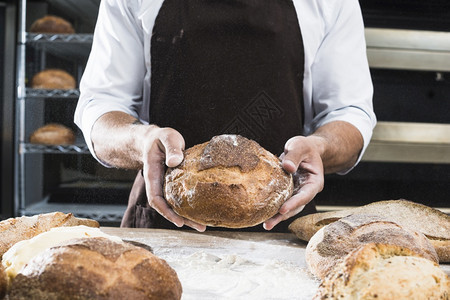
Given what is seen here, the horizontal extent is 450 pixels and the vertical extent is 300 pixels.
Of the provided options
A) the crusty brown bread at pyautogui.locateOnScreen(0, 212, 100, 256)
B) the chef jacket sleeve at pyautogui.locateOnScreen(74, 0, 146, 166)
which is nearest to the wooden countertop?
the crusty brown bread at pyautogui.locateOnScreen(0, 212, 100, 256)

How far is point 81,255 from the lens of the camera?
72cm

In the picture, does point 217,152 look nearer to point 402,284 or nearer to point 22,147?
point 402,284

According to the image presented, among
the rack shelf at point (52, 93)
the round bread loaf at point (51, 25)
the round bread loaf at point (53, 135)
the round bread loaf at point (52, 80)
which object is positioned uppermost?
the round bread loaf at point (51, 25)

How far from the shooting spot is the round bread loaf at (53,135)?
2.69 m

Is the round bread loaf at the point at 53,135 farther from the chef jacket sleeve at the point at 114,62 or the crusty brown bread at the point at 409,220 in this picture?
the crusty brown bread at the point at 409,220

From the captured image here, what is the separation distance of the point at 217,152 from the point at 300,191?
26cm

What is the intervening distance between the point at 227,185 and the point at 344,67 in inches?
35.0

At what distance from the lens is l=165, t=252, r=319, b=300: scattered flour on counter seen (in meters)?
1.05

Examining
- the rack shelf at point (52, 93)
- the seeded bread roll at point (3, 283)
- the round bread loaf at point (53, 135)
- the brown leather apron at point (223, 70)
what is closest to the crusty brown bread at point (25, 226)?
the seeded bread roll at point (3, 283)

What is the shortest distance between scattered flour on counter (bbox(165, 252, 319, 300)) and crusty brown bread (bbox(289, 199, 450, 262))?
23 cm

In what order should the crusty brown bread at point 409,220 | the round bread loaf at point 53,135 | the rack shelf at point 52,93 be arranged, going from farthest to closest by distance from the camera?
the round bread loaf at point 53,135 < the rack shelf at point 52,93 < the crusty brown bread at point 409,220

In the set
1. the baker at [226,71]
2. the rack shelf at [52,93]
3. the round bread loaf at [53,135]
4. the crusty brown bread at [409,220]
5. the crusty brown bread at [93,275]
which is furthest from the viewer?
the round bread loaf at [53,135]

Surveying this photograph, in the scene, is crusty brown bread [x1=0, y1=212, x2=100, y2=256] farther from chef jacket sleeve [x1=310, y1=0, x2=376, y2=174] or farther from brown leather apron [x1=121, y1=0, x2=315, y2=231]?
chef jacket sleeve [x1=310, y1=0, x2=376, y2=174]

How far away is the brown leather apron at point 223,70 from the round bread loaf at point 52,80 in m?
1.05
